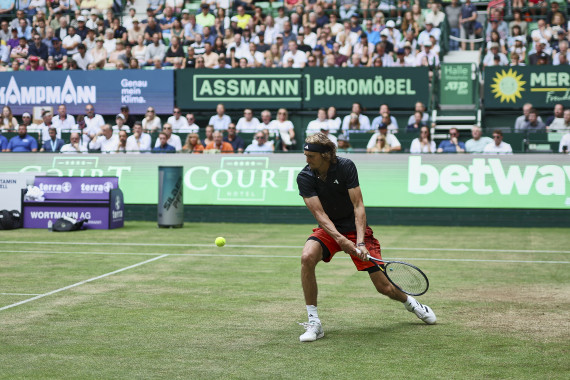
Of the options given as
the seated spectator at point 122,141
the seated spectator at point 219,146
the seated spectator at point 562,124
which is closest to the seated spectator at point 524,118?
the seated spectator at point 562,124

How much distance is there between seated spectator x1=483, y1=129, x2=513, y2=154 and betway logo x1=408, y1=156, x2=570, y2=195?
0.28 meters

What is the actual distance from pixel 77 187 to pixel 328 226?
11.6 m

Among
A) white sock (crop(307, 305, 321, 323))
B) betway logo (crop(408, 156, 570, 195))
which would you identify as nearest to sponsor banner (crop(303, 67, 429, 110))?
betway logo (crop(408, 156, 570, 195))

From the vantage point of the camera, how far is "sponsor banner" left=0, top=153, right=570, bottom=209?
718 inches

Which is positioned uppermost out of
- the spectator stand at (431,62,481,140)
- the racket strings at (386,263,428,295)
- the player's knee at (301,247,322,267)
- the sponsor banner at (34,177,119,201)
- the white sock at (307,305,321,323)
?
the spectator stand at (431,62,481,140)

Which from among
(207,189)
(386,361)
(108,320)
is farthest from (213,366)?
(207,189)

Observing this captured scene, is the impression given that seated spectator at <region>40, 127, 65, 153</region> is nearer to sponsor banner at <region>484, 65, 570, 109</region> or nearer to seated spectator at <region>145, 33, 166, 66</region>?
seated spectator at <region>145, 33, 166, 66</region>

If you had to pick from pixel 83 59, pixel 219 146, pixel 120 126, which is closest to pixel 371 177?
pixel 219 146

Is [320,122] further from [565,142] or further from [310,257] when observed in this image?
[310,257]

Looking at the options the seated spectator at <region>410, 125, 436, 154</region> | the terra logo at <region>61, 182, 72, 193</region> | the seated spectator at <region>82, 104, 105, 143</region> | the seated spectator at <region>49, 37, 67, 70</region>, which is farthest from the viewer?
the seated spectator at <region>49, 37, 67, 70</region>

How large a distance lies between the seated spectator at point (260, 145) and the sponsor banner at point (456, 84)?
220 inches

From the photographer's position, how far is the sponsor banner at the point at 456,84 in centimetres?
2241

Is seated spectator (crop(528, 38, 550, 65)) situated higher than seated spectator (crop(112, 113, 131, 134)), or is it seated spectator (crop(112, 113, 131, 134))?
seated spectator (crop(528, 38, 550, 65))

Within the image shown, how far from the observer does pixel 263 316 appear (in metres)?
8.27
